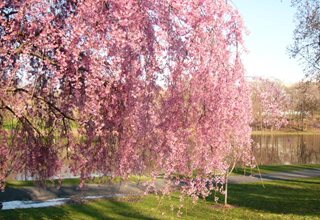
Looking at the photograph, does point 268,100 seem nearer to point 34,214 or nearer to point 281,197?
point 281,197

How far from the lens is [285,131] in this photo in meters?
102

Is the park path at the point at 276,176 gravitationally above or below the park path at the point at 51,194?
above

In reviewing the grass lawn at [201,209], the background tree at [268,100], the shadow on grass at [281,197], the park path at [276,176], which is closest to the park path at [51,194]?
the grass lawn at [201,209]

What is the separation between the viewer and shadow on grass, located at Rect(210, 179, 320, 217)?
18.0 meters

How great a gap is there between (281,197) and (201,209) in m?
6.08

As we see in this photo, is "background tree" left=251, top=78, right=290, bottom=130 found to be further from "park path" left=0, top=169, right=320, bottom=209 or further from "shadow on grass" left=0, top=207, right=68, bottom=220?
"shadow on grass" left=0, top=207, right=68, bottom=220

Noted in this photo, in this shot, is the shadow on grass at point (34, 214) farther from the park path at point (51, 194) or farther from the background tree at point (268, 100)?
the background tree at point (268, 100)

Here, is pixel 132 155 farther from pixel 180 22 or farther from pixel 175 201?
pixel 175 201

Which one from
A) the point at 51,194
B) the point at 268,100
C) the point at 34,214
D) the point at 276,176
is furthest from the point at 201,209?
the point at 276,176

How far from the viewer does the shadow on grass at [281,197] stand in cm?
1802

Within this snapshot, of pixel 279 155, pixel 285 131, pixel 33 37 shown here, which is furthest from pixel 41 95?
pixel 285 131

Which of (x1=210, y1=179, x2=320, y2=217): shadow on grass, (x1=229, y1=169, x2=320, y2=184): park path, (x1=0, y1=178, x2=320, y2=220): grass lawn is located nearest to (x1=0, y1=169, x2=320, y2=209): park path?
(x1=0, y1=178, x2=320, y2=220): grass lawn

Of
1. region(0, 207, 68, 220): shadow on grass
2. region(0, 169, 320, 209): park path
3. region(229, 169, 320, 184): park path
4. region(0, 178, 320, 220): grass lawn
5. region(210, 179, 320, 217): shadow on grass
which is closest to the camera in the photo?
region(0, 207, 68, 220): shadow on grass

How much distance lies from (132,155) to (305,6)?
1784 centimetres
